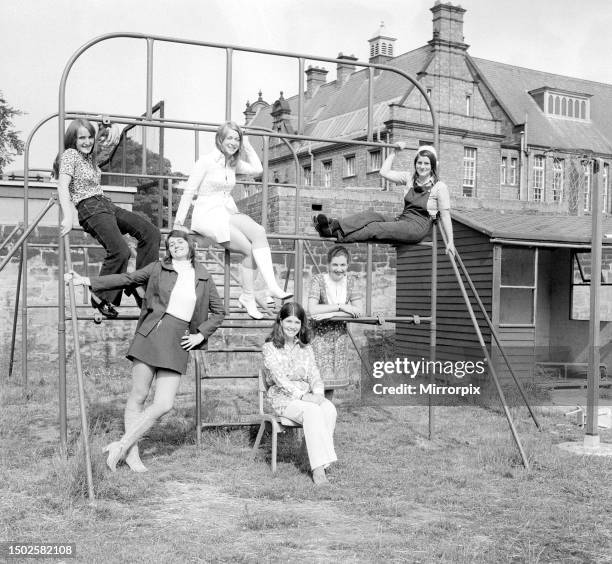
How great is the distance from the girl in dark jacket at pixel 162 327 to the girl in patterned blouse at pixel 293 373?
51cm

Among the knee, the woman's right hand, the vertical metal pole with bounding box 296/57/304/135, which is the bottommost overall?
the knee

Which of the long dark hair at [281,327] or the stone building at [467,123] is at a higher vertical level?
the stone building at [467,123]

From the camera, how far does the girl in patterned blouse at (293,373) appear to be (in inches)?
237

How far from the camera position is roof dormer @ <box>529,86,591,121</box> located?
39.0m

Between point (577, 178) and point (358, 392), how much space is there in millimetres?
32637

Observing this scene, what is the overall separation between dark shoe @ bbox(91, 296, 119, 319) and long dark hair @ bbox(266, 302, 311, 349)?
4.05 feet

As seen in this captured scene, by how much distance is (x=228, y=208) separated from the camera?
645 centimetres

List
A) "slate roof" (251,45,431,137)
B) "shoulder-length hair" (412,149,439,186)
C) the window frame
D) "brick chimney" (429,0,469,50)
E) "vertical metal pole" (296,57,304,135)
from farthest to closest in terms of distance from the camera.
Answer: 1. the window frame
2. "slate roof" (251,45,431,137)
3. "brick chimney" (429,0,469,50)
4. "shoulder-length hair" (412,149,439,186)
5. "vertical metal pole" (296,57,304,135)

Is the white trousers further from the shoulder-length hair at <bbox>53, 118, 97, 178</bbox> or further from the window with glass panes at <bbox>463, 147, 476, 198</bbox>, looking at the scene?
the window with glass panes at <bbox>463, 147, 476, 198</bbox>

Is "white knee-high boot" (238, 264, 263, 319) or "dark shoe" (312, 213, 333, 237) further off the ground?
"dark shoe" (312, 213, 333, 237)

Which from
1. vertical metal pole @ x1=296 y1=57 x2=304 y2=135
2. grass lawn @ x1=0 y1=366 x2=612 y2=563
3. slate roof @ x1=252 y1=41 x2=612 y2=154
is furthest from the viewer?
slate roof @ x1=252 y1=41 x2=612 y2=154

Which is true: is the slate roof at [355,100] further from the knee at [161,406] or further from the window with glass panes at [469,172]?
the knee at [161,406]

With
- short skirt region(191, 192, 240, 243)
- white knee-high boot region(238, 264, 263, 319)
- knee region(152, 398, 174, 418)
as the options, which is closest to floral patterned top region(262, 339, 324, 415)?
white knee-high boot region(238, 264, 263, 319)

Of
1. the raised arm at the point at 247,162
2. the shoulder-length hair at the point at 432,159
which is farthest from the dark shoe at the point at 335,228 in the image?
the shoulder-length hair at the point at 432,159
